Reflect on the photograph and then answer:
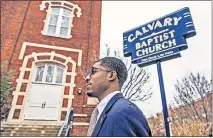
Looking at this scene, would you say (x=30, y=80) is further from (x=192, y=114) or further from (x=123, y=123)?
(x=192, y=114)

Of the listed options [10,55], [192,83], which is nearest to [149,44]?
[10,55]

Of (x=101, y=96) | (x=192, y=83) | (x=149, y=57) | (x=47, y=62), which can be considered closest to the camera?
(x=101, y=96)

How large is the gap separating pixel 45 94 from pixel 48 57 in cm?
180

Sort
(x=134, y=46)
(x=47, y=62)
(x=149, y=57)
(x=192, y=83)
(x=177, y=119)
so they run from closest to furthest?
(x=149, y=57)
(x=134, y=46)
(x=47, y=62)
(x=192, y=83)
(x=177, y=119)

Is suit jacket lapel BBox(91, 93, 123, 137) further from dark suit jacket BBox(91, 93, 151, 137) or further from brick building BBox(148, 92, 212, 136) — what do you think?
brick building BBox(148, 92, 212, 136)

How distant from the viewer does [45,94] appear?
877 centimetres

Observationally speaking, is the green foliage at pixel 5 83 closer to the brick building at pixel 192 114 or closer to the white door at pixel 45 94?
the white door at pixel 45 94

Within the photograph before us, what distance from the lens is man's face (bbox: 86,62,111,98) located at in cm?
165

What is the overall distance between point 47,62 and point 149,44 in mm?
6042

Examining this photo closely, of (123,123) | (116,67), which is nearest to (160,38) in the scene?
(116,67)

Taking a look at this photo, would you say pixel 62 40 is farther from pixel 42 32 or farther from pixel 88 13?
pixel 88 13

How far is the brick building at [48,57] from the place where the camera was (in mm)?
8281

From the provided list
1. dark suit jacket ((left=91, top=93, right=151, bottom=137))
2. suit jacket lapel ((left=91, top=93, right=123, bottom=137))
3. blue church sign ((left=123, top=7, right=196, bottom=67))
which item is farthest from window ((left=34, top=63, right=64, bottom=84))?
dark suit jacket ((left=91, top=93, right=151, bottom=137))

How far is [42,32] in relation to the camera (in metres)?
9.69
